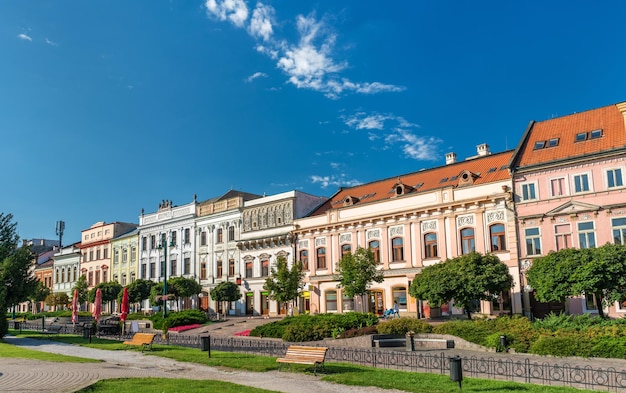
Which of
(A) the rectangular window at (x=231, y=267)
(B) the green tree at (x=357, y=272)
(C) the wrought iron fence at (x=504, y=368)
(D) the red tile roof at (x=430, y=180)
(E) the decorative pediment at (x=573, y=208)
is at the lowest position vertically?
(C) the wrought iron fence at (x=504, y=368)

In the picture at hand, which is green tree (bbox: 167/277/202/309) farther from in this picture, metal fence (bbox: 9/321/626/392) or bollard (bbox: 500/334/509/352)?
bollard (bbox: 500/334/509/352)

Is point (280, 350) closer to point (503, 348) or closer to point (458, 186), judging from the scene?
point (503, 348)

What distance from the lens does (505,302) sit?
32438 millimetres

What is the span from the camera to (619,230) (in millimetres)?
28625

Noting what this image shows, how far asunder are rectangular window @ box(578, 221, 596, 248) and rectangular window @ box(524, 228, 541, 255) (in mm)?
2311

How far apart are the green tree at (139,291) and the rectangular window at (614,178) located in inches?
1595

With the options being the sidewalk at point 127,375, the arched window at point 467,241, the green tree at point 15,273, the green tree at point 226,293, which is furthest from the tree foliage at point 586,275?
the green tree at point 15,273

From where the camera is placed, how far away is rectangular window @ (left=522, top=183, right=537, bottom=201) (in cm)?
3197

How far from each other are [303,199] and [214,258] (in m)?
12.2

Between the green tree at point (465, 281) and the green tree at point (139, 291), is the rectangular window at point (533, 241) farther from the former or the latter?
the green tree at point (139, 291)

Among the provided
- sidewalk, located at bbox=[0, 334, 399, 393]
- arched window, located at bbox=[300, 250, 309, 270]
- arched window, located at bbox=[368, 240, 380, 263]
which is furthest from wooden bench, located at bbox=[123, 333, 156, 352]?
arched window, located at bbox=[300, 250, 309, 270]

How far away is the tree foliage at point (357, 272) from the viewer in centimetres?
3403

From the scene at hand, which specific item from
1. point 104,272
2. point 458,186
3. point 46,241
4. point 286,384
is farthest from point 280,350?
point 46,241

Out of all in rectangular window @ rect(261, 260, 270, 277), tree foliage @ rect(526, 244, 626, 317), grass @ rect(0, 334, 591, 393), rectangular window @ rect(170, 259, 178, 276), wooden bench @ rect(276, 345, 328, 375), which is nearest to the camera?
grass @ rect(0, 334, 591, 393)
